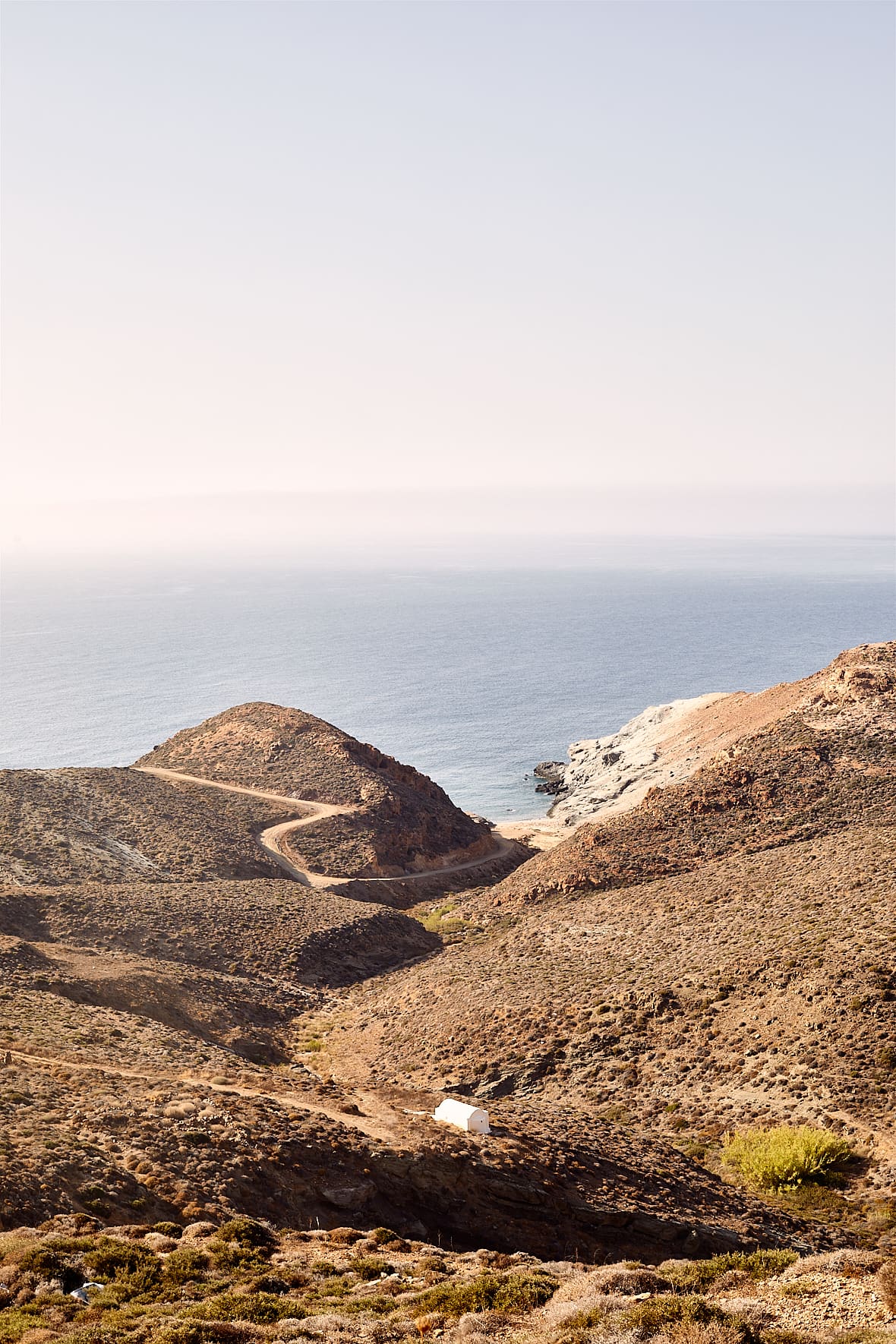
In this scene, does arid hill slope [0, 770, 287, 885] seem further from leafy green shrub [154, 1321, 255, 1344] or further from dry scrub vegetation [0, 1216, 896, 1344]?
leafy green shrub [154, 1321, 255, 1344]

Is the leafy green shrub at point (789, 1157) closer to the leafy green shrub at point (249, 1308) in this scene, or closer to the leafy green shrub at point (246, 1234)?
the leafy green shrub at point (246, 1234)

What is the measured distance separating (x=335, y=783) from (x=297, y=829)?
7.42 m

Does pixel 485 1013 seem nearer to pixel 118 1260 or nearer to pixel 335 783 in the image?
pixel 118 1260

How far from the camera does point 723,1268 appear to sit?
14.4 metres

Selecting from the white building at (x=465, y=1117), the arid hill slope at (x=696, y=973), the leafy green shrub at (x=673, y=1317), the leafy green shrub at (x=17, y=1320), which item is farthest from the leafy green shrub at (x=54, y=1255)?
the arid hill slope at (x=696, y=973)

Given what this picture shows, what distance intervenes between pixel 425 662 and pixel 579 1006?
144780 millimetres

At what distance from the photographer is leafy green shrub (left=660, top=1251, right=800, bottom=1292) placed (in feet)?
45.9

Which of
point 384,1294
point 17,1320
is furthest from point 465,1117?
point 17,1320

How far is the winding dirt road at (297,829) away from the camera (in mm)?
54219

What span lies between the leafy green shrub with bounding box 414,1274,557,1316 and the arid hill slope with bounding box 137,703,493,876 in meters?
41.6

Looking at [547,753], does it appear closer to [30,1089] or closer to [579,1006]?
[579,1006]

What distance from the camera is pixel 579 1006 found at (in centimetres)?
3042

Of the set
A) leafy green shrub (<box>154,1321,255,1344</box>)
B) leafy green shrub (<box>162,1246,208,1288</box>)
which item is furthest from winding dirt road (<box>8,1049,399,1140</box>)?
leafy green shrub (<box>154,1321,255,1344</box>)

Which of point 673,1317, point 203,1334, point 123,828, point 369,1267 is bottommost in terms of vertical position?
point 123,828
